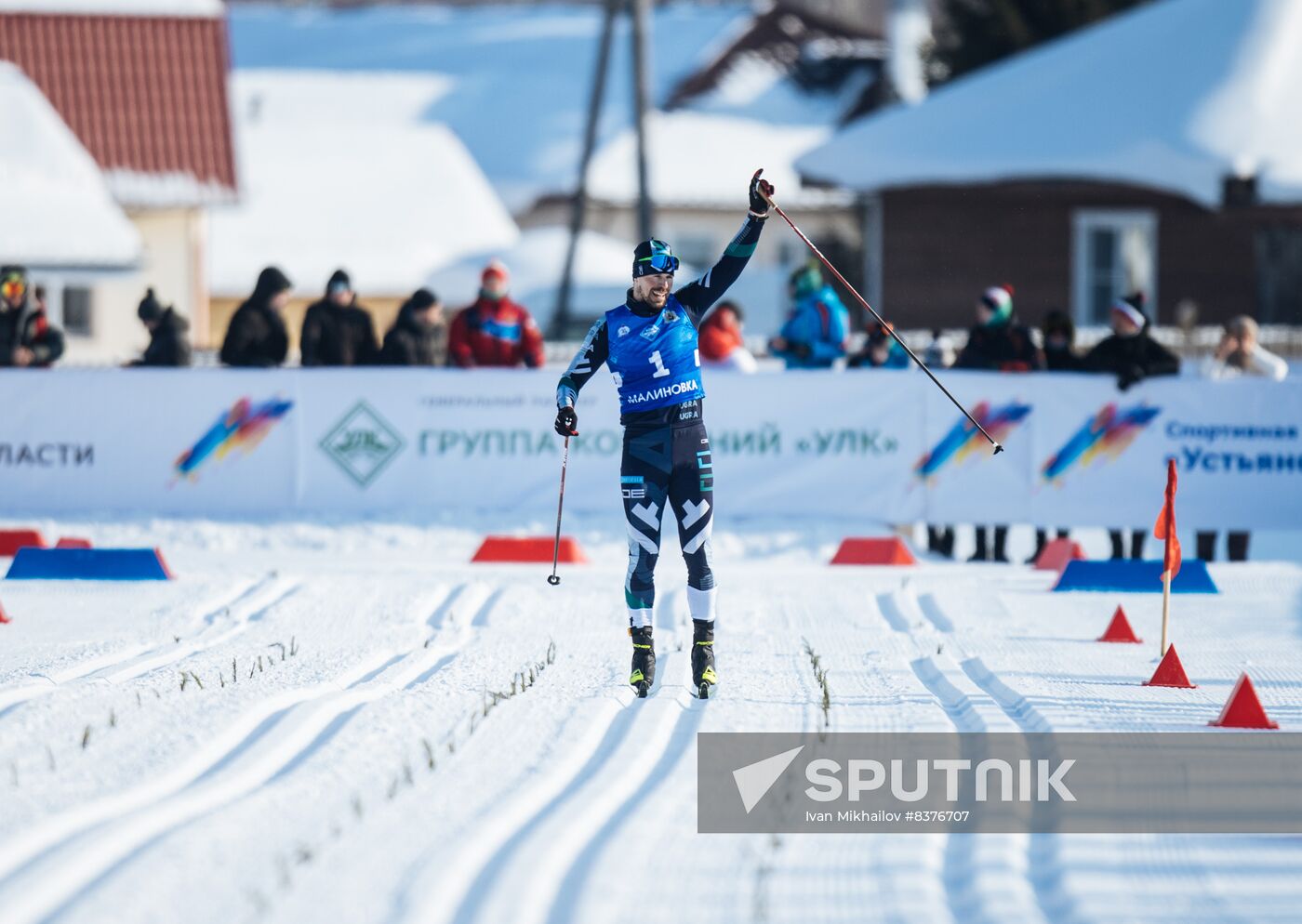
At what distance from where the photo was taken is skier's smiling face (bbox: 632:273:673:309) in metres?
8.65

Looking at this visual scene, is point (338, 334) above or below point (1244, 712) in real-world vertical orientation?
above

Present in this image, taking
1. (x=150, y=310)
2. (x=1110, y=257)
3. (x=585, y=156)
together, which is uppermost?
(x=585, y=156)

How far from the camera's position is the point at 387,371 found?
15969 mm

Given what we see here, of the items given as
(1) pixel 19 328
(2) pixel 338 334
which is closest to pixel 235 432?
(2) pixel 338 334

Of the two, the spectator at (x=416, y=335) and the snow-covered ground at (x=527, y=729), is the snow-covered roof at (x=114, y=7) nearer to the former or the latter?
the spectator at (x=416, y=335)

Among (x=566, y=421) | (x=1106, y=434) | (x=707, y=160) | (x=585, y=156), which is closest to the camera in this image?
(x=566, y=421)

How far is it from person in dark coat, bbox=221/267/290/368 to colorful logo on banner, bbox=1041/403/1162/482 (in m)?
6.28

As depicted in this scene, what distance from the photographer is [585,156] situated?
109ft

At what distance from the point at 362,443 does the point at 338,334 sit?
3.34ft

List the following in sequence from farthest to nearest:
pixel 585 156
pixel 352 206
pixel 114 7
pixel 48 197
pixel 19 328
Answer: pixel 352 206
pixel 114 7
pixel 585 156
pixel 48 197
pixel 19 328

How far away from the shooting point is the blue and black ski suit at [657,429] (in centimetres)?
868

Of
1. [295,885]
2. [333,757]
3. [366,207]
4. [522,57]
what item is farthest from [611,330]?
[522,57]

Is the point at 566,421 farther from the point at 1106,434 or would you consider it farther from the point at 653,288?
the point at 1106,434

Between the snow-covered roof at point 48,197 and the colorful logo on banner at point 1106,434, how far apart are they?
19.0 m
